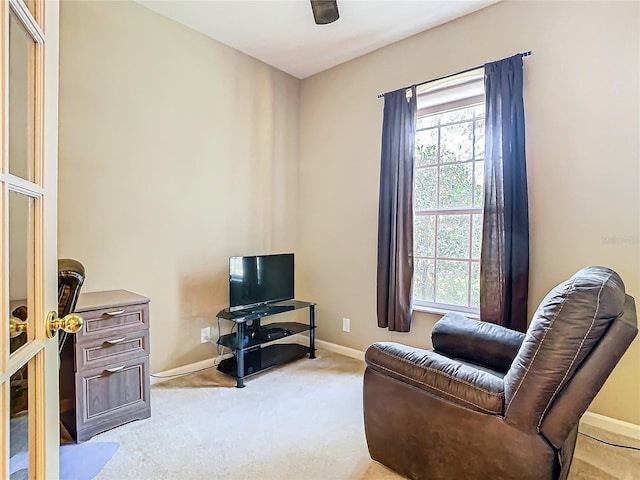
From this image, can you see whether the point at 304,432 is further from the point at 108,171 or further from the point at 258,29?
the point at 258,29

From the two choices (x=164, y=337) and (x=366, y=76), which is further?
(x=366, y=76)

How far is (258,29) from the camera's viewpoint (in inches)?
123

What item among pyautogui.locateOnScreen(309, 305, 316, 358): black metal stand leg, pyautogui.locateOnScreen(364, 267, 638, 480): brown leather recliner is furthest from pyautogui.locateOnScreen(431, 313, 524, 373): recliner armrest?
pyautogui.locateOnScreen(309, 305, 316, 358): black metal stand leg

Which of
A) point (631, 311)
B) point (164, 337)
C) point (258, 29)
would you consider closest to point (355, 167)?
point (258, 29)

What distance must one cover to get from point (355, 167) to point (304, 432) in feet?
7.53

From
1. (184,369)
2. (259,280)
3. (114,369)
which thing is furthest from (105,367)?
(259,280)

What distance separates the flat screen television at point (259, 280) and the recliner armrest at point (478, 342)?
5.00 feet

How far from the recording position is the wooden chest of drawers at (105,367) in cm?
218

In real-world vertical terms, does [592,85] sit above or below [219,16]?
below

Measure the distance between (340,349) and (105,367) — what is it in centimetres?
209

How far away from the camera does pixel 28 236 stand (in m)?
0.86

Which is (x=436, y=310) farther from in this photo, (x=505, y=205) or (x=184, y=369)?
(x=184, y=369)

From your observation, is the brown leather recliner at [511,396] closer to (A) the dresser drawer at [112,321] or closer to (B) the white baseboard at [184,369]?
(A) the dresser drawer at [112,321]

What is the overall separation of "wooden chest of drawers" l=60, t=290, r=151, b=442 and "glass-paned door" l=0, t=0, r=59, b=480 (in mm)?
1352
